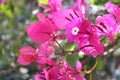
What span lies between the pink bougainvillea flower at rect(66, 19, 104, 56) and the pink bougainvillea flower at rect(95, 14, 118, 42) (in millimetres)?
21

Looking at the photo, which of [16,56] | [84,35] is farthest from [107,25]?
[16,56]

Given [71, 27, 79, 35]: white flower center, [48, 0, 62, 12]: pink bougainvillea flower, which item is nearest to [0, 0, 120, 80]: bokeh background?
[48, 0, 62, 12]: pink bougainvillea flower

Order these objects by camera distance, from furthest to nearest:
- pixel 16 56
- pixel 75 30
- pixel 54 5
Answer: pixel 16 56 → pixel 54 5 → pixel 75 30

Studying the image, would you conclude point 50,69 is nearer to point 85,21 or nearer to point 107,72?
point 85,21

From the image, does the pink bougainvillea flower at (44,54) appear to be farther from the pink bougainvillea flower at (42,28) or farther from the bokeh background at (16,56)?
the bokeh background at (16,56)

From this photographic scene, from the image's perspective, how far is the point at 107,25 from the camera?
71 centimetres

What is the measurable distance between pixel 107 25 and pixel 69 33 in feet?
0.26

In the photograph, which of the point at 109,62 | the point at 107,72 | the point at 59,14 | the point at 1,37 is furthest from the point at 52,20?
the point at 1,37

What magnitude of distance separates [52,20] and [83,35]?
0.09 metres

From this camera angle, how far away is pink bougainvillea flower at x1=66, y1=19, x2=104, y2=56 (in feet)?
2.23

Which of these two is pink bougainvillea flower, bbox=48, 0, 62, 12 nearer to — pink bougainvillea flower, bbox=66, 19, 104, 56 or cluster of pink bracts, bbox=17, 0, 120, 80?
cluster of pink bracts, bbox=17, 0, 120, 80

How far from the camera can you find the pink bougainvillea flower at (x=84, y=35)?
68cm

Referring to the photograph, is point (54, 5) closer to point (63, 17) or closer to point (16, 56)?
point (63, 17)

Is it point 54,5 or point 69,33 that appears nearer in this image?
point 69,33
